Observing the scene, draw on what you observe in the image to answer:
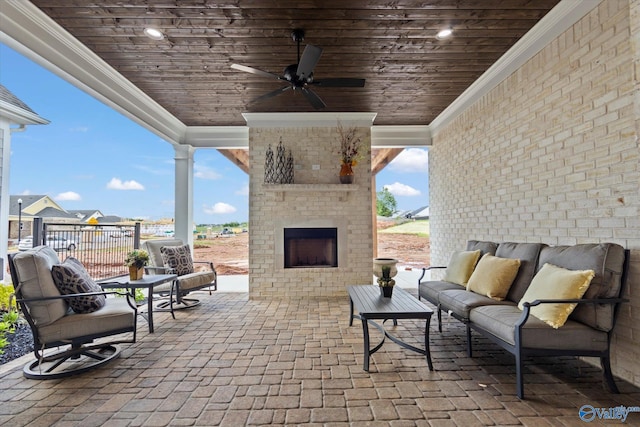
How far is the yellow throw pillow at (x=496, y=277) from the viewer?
283 cm

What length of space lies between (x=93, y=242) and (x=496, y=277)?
5559 millimetres

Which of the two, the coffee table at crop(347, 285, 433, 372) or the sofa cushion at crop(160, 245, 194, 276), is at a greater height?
the sofa cushion at crop(160, 245, 194, 276)

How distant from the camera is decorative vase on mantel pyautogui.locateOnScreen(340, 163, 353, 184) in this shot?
15.9 ft

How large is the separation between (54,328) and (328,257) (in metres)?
3.55

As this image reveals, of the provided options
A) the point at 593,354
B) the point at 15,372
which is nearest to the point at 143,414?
the point at 15,372

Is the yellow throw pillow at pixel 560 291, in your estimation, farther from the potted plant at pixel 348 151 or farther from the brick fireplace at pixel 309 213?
the potted plant at pixel 348 151

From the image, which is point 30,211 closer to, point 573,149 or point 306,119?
point 306,119

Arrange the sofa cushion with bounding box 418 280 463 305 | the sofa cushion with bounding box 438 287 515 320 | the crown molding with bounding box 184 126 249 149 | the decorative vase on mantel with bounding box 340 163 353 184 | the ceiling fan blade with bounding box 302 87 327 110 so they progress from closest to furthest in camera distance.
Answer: the sofa cushion with bounding box 438 287 515 320
the ceiling fan blade with bounding box 302 87 327 110
the sofa cushion with bounding box 418 280 463 305
the decorative vase on mantel with bounding box 340 163 353 184
the crown molding with bounding box 184 126 249 149

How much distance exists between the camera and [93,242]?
468 centimetres

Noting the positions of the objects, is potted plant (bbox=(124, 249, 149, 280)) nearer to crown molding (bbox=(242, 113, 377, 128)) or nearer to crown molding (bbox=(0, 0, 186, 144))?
crown molding (bbox=(0, 0, 186, 144))

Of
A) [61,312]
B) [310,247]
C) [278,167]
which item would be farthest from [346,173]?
[61,312]

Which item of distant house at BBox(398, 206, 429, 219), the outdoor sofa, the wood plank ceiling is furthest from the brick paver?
distant house at BBox(398, 206, 429, 219)

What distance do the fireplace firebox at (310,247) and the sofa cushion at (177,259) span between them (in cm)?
151

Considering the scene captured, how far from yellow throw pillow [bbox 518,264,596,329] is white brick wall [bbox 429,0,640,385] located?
418mm
